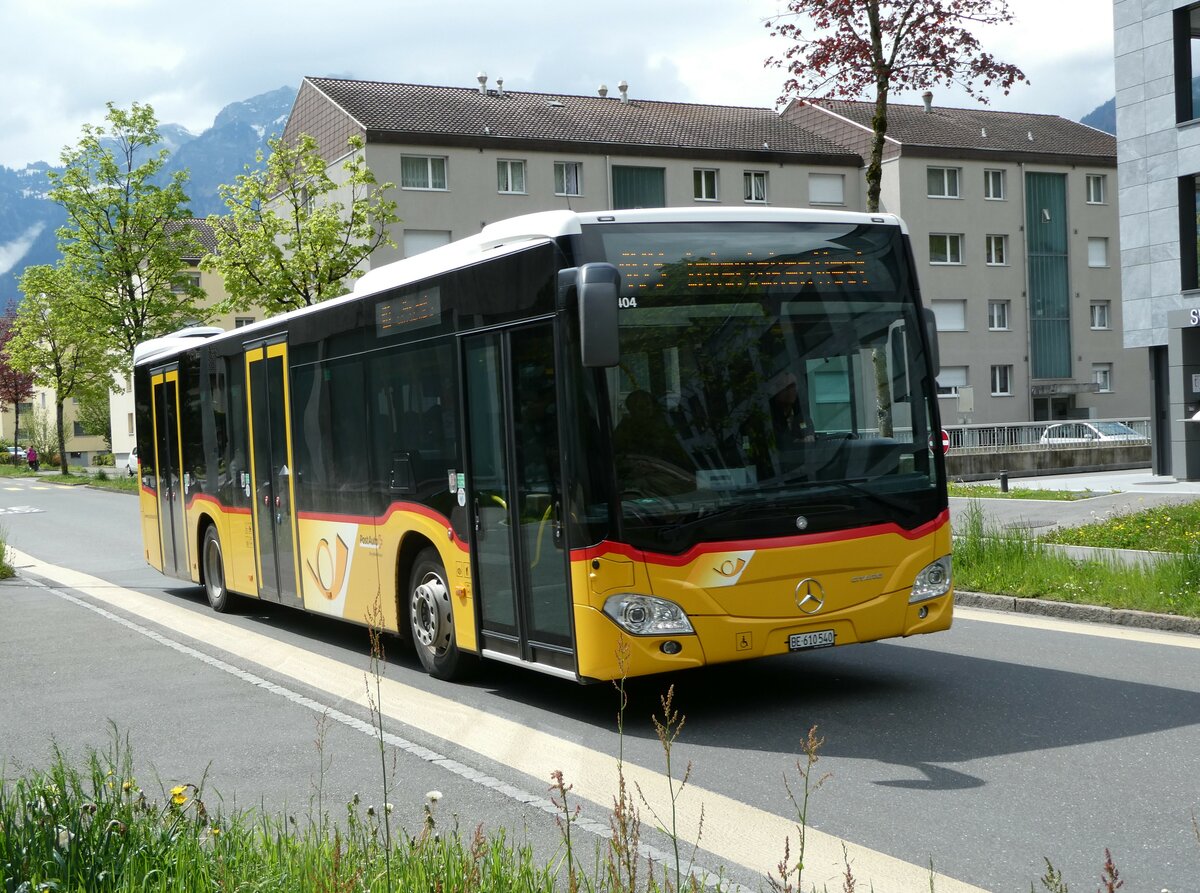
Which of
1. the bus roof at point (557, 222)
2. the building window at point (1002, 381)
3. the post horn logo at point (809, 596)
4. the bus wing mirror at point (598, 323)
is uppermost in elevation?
the bus roof at point (557, 222)

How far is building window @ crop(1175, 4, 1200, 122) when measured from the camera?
3016cm

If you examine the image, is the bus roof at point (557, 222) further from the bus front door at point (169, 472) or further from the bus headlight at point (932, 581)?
the bus front door at point (169, 472)

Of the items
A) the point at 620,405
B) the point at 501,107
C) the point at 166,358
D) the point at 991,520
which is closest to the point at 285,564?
the point at 166,358

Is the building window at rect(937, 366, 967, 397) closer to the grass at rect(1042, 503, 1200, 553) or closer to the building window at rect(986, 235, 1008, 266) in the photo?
the building window at rect(986, 235, 1008, 266)

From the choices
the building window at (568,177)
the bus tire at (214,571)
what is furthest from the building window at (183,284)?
the bus tire at (214,571)

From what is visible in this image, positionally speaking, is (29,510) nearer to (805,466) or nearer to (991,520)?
(991,520)

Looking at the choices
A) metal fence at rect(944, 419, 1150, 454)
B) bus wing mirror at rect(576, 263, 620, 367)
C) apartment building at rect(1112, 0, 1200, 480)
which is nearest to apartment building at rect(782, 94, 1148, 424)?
metal fence at rect(944, 419, 1150, 454)

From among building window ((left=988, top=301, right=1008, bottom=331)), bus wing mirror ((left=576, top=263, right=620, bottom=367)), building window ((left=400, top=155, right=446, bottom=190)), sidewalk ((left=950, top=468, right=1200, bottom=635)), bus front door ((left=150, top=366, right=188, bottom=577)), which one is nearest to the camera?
bus wing mirror ((left=576, top=263, right=620, bottom=367))

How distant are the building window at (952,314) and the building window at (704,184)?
34.4 ft

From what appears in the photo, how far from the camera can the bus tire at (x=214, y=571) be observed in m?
14.8

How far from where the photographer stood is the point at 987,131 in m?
64.3

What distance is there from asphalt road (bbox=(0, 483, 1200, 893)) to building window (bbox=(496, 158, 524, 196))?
44.9m

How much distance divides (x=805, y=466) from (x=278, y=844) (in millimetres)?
4245

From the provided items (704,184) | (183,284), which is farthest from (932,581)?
(704,184)
